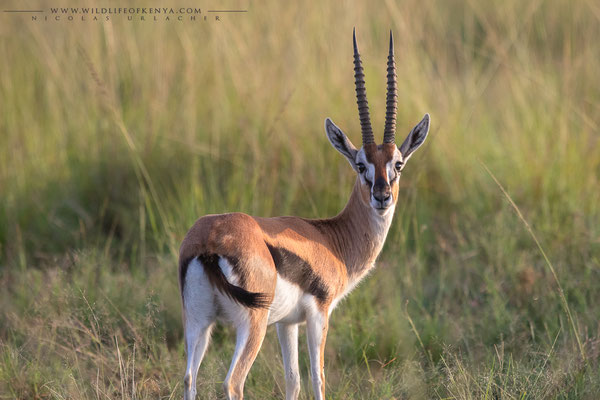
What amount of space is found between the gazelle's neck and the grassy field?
0.63 m

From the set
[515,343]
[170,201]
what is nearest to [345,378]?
[515,343]

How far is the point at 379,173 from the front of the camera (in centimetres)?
429

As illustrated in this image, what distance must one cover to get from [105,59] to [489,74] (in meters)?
4.79

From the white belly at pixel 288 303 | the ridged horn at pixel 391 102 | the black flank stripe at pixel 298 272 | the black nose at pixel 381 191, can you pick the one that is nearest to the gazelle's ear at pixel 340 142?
the ridged horn at pixel 391 102

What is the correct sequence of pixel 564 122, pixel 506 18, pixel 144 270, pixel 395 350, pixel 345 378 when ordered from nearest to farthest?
pixel 345 378, pixel 395 350, pixel 144 270, pixel 564 122, pixel 506 18

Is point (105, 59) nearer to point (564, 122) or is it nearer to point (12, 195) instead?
point (12, 195)

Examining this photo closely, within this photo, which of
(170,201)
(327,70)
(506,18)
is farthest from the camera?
(506,18)

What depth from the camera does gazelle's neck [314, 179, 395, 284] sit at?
457 centimetres

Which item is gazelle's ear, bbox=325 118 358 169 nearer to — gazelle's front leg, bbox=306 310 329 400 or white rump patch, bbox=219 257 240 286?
gazelle's front leg, bbox=306 310 329 400

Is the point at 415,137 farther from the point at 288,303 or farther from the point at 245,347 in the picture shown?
the point at 245,347

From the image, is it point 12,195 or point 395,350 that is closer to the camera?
point 395,350

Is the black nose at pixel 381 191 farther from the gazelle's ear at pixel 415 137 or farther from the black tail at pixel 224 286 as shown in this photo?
the black tail at pixel 224 286

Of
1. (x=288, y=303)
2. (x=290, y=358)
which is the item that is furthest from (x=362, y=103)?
(x=290, y=358)

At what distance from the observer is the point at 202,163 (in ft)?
24.0
